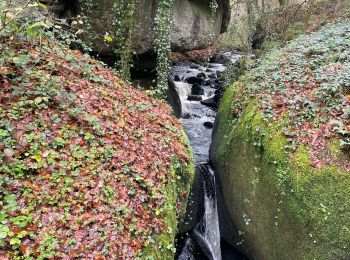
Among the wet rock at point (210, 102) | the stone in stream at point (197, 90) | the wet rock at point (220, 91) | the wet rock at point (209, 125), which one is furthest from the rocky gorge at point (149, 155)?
the stone in stream at point (197, 90)

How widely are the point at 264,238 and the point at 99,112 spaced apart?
4089 mm

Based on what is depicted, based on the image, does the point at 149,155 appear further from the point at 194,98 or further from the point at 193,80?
the point at 193,80

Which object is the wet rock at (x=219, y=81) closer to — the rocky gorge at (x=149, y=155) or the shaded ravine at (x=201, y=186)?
the shaded ravine at (x=201, y=186)

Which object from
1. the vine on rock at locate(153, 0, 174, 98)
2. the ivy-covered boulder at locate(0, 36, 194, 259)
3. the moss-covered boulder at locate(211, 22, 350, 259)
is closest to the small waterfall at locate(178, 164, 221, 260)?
the moss-covered boulder at locate(211, 22, 350, 259)

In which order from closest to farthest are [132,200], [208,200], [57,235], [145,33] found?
[57,235] < [132,200] < [208,200] < [145,33]

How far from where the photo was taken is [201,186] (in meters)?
7.32

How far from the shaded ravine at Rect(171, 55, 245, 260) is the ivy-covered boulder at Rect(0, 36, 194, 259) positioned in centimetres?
153

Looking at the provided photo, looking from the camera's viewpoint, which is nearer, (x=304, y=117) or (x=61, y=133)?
(x=61, y=133)

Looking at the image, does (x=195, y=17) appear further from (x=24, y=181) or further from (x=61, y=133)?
(x=24, y=181)

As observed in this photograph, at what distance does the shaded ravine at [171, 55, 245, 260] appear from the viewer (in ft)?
21.3

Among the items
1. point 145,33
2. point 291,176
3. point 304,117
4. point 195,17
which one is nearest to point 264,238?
point 291,176

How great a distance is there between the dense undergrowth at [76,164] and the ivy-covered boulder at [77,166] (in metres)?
0.01

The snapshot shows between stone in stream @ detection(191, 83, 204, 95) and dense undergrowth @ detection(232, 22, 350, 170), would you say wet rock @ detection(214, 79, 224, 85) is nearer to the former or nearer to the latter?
stone in stream @ detection(191, 83, 204, 95)

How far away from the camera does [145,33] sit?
775 cm
